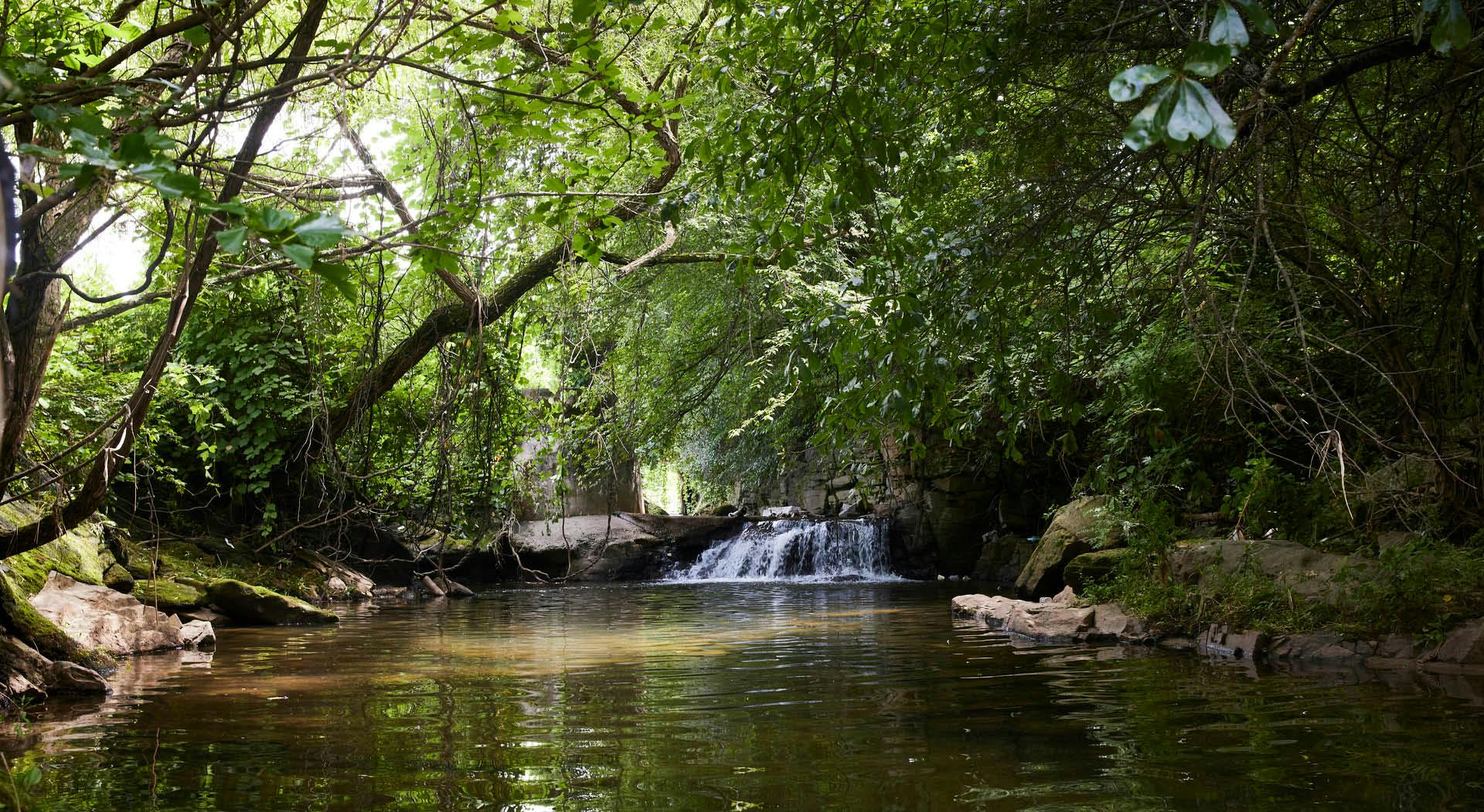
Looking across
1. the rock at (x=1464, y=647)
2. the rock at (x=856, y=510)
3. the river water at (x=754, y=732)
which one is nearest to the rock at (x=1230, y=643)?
the river water at (x=754, y=732)

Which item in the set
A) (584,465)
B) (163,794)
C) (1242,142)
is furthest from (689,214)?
(163,794)

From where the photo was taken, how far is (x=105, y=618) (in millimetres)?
7680

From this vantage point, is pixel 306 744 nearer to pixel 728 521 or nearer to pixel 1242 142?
pixel 1242 142

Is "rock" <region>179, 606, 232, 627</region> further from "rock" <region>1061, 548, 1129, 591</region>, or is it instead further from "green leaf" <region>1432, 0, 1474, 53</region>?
"green leaf" <region>1432, 0, 1474, 53</region>

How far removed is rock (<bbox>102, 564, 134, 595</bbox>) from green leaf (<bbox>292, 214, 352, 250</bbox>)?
8666 millimetres

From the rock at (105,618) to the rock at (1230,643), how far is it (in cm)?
756

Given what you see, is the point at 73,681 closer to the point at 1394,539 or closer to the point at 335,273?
the point at 335,273

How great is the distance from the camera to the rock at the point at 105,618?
7320mm

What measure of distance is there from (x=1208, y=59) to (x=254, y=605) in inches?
408

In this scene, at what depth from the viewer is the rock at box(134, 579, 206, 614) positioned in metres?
9.36

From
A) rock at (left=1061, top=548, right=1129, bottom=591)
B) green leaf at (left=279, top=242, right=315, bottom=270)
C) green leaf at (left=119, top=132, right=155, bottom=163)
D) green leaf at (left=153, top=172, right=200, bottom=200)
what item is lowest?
rock at (left=1061, top=548, right=1129, bottom=591)

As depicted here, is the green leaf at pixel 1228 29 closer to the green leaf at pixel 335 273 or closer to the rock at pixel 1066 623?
the green leaf at pixel 335 273

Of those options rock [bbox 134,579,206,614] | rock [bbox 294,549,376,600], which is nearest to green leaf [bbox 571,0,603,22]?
rock [bbox 134,579,206,614]

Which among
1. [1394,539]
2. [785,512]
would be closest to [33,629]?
[1394,539]
